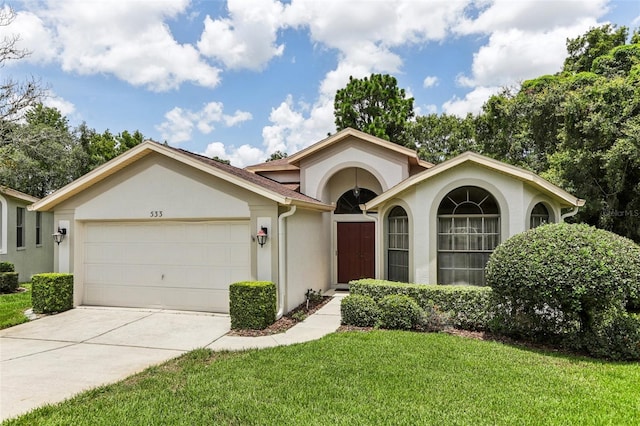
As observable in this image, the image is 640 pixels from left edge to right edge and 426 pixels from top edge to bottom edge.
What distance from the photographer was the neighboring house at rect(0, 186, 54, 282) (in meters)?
16.0

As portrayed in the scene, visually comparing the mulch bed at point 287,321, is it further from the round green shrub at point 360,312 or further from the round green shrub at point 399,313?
the round green shrub at point 399,313

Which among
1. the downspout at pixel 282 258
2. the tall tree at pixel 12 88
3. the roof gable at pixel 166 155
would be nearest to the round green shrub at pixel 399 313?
the downspout at pixel 282 258

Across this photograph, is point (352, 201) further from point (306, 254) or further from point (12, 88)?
Answer: point (12, 88)

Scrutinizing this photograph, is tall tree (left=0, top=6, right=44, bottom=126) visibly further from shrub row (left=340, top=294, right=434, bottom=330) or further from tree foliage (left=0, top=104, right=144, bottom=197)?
shrub row (left=340, top=294, right=434, bottom=330)

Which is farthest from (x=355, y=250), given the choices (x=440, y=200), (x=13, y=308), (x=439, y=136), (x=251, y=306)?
(x=439, y=136)

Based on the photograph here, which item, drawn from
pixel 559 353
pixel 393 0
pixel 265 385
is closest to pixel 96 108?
pixel 393 0

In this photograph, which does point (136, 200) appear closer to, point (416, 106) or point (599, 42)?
point (416, 106)

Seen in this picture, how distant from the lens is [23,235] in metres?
17.2

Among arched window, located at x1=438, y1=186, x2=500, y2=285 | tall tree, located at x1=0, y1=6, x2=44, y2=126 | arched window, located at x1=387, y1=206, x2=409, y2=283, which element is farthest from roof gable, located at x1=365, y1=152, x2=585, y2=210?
tall tree, located at x1=0, y1=6, x2=44, y2=126

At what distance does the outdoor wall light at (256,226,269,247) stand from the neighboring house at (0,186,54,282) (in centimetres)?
1357

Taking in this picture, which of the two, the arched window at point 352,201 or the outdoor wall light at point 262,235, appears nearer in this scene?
the outdoor wall light at point 262,235

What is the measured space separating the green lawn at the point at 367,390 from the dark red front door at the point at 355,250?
23.6ft

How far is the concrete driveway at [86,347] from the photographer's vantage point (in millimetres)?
5359

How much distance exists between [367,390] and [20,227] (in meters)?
18.7
